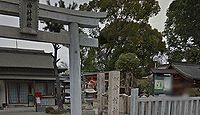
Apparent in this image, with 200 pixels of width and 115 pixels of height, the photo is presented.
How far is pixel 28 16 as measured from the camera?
4660 mm

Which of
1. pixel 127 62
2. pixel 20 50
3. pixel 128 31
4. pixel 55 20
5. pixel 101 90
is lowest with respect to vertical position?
pixel 101 90

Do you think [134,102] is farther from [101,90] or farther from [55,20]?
[101,90]

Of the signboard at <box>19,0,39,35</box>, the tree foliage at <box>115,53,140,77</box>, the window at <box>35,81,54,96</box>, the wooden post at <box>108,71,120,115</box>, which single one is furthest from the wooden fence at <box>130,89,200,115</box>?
the window at <box>35,81,54,96</box>

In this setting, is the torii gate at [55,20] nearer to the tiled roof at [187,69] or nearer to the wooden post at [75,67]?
the wooden post at [75,67]

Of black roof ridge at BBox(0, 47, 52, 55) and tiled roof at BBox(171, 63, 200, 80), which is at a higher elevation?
black roof ridge at BBox(0, 47, 52, 55)

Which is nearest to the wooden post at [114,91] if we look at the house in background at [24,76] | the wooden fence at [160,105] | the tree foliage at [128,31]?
the wooden fence at [160,105]

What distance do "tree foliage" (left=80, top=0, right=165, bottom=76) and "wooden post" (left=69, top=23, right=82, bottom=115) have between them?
18.6 meters

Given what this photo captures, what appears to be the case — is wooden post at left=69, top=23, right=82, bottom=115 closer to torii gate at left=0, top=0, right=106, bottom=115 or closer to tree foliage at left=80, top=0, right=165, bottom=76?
torii gate at left=0, top=0, right=106, bottom=115

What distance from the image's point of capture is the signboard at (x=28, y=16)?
180 inches

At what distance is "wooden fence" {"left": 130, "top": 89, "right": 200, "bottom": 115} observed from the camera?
5102 mm

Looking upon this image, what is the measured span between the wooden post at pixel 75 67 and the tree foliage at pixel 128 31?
18577mm

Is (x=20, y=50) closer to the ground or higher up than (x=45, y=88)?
higher up

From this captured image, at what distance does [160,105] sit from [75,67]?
1912mm

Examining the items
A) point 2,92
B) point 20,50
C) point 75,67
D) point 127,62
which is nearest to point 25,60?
point 20,50
